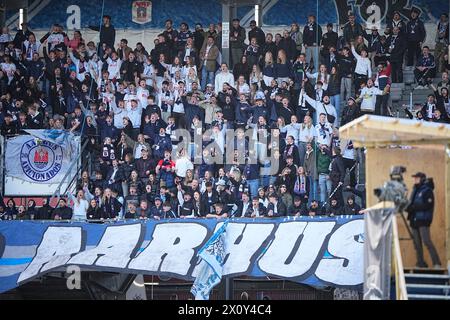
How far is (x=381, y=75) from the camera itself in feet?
88.0

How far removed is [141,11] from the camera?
1277 inches

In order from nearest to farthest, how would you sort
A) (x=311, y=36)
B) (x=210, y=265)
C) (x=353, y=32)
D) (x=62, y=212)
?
(x=210, y=265)
(x=62, y=212)
(x=353, y=32)
(x=311, y=36)

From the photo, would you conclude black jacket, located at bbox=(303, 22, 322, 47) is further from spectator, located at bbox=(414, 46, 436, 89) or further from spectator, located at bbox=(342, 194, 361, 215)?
spectator, located at bbox=(342, 194, 361, 215)

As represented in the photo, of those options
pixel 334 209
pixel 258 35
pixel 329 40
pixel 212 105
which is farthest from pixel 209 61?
pixel 334 209

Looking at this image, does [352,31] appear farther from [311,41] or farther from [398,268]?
[398,268]

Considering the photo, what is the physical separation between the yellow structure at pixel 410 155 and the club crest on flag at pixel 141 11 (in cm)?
1356

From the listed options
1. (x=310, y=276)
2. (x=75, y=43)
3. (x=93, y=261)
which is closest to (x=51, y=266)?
(x=93, y=261)

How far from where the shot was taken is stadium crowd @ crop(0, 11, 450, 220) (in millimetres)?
25469

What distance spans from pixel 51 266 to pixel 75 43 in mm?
7269

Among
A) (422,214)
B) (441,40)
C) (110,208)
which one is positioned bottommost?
(110,208)

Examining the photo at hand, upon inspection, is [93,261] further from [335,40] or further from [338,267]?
[335,40]

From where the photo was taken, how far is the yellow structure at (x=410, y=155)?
1886 cm

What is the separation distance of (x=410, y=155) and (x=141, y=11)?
14.3 meters

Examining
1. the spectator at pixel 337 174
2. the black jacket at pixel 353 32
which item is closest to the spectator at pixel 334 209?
the spectator at pixel 337 174
